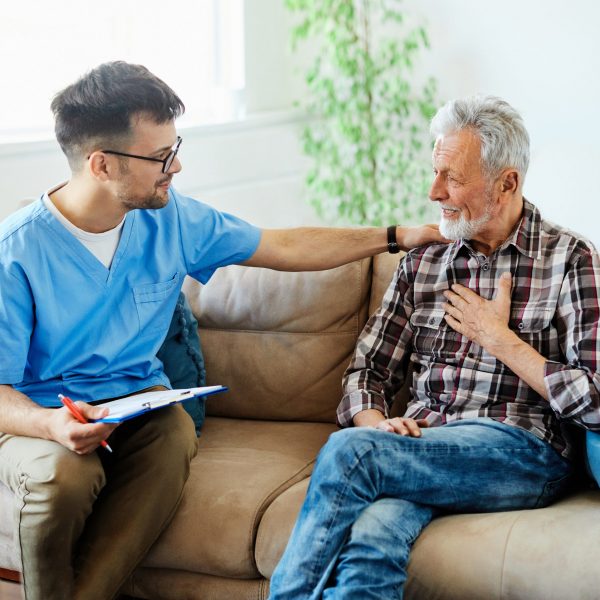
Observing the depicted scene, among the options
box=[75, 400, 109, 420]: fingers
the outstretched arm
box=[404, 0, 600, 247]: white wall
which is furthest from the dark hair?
box=[404, 0, 600, 247]: white wall

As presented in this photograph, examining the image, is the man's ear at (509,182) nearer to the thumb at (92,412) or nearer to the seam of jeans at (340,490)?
the seam of jeans at (340,490)

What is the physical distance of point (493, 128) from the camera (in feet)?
7.00

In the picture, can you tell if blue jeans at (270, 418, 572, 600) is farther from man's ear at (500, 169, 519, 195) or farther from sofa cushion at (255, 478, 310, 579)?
man's ear at (500, 169, 519, 195)

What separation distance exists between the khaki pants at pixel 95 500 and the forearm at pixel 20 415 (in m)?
0.02

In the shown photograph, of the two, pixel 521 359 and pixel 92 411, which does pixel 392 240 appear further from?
pixel 92 411

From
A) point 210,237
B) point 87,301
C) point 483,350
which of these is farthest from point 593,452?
point 87,301

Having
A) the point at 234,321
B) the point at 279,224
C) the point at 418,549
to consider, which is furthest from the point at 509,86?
the point at 418,549

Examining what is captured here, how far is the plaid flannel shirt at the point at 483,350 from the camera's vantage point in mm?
2008

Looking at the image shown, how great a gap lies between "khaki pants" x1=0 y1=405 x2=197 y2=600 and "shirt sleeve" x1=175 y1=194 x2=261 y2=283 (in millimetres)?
387

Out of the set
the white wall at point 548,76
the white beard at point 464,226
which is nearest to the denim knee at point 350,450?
the white beard at point 464,226

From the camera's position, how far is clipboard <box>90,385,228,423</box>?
1.78 m

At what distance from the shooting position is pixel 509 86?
418 centimetres

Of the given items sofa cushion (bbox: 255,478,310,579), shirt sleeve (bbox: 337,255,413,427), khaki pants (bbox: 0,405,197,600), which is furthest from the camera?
shirt sleeve (bbox: 337,255,413,427)

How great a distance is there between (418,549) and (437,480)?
0.47 feet
